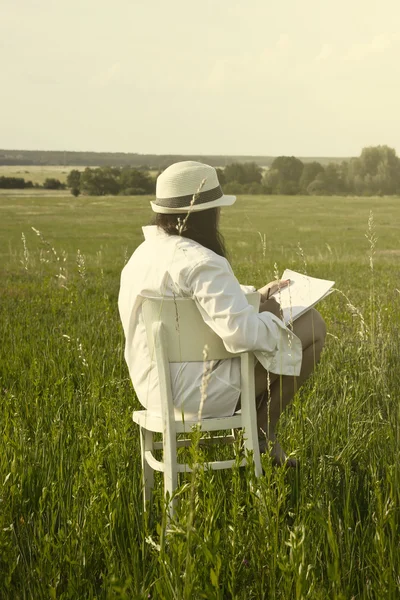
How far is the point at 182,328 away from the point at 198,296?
17 cm

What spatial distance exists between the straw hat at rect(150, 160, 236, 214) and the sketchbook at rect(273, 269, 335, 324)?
1.88ft

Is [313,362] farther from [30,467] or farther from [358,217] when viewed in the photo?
[358,217]

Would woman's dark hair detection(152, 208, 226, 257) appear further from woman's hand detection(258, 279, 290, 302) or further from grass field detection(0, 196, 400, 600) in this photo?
grass field detection(0, 196, 400, 600)

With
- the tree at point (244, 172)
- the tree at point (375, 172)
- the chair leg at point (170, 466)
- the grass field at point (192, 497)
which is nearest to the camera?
the grass field at point (192, 497)

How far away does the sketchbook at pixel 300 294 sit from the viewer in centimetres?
358

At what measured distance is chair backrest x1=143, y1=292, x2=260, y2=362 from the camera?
3.12 metres

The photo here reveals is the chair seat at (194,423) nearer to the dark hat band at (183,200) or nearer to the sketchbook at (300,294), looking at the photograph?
the sketchbook at (300,294)

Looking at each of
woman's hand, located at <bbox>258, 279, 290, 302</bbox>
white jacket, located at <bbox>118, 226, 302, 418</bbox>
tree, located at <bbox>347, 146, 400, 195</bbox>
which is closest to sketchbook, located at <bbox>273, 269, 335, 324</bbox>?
woman's hand, located at <bbox>258, 279, 290, 302</bbox>

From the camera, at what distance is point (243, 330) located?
3105 millimetres

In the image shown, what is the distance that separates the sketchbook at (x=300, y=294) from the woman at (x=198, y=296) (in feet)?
0.73

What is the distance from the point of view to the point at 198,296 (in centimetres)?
309

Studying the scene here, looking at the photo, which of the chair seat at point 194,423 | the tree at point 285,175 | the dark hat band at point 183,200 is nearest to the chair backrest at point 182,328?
the chair seat at point 194,423

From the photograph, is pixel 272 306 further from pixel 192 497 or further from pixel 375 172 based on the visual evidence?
pixel 375 172

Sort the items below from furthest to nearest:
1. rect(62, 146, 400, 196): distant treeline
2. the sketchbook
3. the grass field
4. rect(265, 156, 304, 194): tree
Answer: rect(265, 156, 304, 194): tree < rect(62, 146, 400, 196): distant treeline < the sketchbook < the grass field
